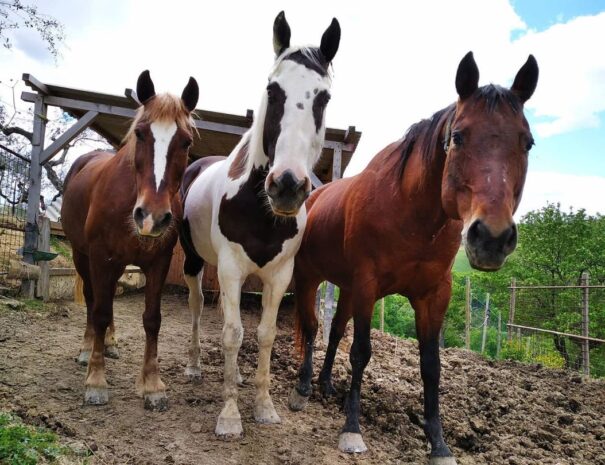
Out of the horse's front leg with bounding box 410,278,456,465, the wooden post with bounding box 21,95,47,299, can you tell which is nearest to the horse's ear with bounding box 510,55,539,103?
the horse's front leg with bounding box 410,278,456,465

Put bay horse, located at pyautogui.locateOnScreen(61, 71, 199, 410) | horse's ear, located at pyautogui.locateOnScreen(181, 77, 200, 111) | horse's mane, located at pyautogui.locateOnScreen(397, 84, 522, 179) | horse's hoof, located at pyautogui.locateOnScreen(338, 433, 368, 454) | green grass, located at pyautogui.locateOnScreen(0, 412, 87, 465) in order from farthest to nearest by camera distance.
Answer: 1. horse's ear, located at pyautogui.locateOnScreen(181, 77, 200, 111)
2. bay horse, located at pyautogui.locateOnScreen(61, 71, 199, 410)
3. horse's hoof, located at pyautogui.locateOnScreen(338, 433, 368, 454)
4. horse's mane, located at pyautogui.locateOnScreen(397, 84, 522, 179)
5. green grass, located at pyautogui.locateOnScreen(0, 412, 87, 465)

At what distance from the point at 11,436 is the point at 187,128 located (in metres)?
2.14

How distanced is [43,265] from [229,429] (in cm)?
559

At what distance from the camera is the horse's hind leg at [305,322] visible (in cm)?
367

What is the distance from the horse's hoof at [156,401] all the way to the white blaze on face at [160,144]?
154cm

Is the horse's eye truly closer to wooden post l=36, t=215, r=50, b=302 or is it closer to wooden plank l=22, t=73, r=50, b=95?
wooden plank l=22, t=73, r=50, b=95

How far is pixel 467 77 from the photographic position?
2.28 metres

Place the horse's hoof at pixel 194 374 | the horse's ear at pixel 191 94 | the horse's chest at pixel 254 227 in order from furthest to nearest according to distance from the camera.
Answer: the horse's hoof at pixel 194 374 → the horse's ear at pixel 191 94 → the horse's chest at pixel 254 227

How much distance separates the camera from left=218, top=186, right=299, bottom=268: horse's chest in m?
2.93

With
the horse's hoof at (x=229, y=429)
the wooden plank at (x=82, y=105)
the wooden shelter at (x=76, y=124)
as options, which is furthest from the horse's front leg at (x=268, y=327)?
the wooden plank at (x=82, y=105)

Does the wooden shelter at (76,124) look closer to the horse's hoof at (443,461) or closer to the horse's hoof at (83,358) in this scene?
the horse's hoof at (83,358)

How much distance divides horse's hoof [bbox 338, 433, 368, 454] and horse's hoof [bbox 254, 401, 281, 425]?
0.52 meters

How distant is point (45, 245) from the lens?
23.0 feet

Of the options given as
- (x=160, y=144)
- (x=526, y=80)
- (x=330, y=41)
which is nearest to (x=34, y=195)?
(x=160, y=144)
